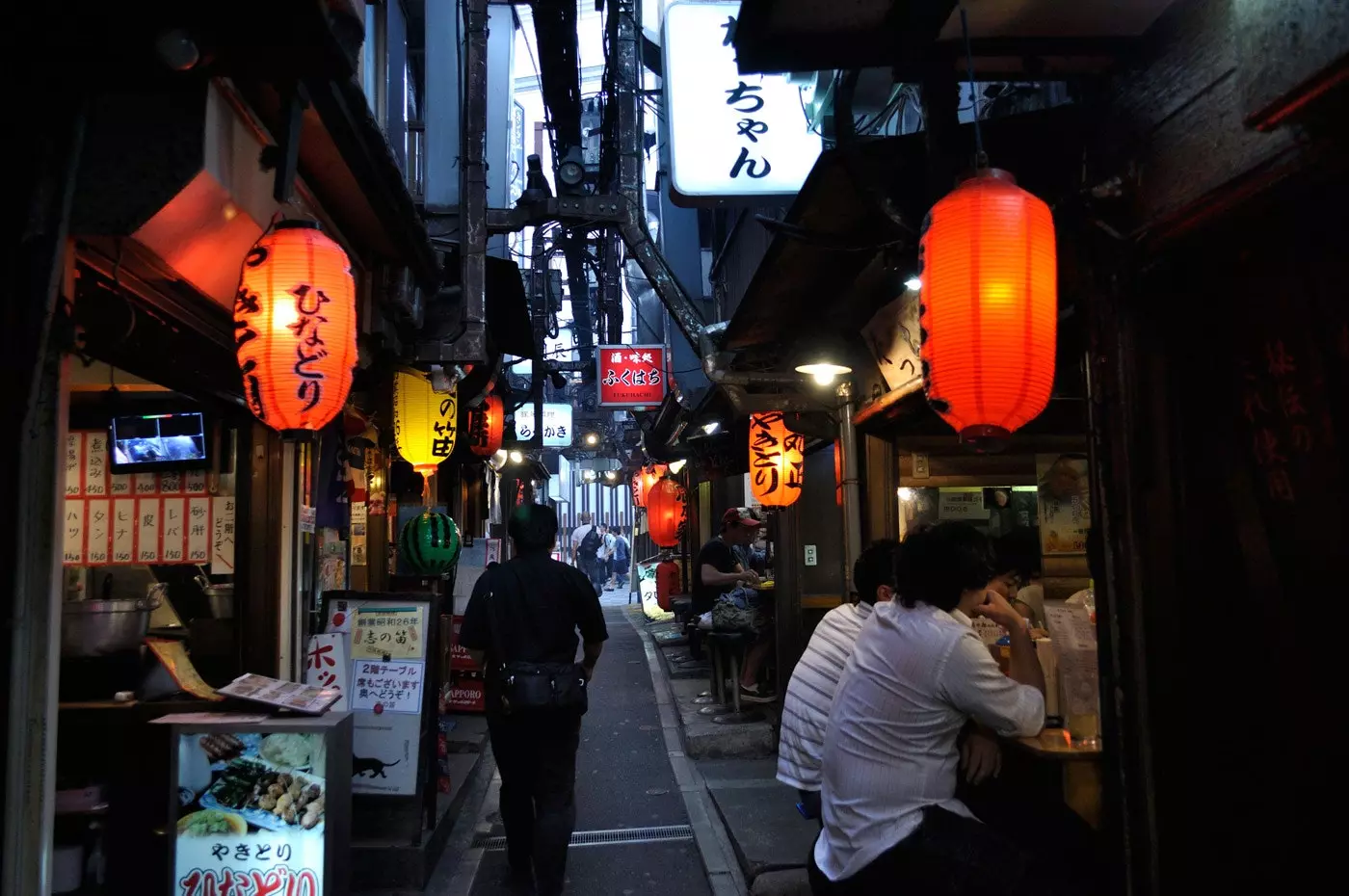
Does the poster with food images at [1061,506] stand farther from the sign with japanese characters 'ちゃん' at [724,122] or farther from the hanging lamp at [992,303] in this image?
the hanging lamp at [992,303]

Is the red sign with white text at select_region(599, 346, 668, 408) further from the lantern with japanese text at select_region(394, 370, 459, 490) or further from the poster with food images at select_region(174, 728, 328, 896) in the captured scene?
the poster with food images at select_region(174, 728, 328, 896)

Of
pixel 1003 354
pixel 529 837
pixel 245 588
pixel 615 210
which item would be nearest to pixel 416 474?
pixel 615 210

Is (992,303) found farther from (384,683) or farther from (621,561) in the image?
(621,561)

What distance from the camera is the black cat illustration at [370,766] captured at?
7086mm

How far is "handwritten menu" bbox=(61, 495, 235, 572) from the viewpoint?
24.7 ft

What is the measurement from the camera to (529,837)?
693 centimetres

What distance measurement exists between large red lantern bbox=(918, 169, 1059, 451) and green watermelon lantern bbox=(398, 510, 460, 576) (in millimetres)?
8270

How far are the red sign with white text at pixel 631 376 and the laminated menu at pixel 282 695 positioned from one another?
607 inches

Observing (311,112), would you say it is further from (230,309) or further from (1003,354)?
(1003,354)

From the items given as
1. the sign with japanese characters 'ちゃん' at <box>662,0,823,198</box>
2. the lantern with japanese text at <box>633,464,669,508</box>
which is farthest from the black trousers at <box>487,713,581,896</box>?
the lantern with japanese text at <box>633,464,669,508</box>

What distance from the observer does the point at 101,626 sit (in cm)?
626

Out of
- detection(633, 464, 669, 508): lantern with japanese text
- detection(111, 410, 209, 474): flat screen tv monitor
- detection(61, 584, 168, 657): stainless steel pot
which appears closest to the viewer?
detection(61, 584, 168, 657): stainless steel pot

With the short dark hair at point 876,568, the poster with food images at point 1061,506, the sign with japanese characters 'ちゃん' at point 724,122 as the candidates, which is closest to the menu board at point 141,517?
the sign with japanese characters 'ちゃん' at point 724,122

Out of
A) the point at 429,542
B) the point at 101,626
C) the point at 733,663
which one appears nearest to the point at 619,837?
the point at 733,663
